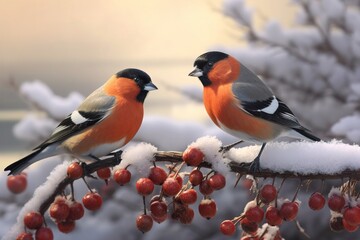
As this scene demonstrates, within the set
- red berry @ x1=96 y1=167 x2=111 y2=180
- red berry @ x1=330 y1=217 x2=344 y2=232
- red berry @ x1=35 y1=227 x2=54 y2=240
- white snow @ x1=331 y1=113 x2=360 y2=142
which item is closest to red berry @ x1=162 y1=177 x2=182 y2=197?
red berry @ x1=96 y1=167 x2=111 y2=180

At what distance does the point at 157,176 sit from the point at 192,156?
0.36 feet

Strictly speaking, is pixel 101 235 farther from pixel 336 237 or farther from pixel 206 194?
pixel 206 194

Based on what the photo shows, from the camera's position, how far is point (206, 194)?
135 cm

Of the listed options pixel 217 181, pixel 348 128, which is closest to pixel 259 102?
pixel 217 181

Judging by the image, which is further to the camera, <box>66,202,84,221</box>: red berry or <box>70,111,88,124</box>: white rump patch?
<box>70,111,88,124</box>: white rump patch

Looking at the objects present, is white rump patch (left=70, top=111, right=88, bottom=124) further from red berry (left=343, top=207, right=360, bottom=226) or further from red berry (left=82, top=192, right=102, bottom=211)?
red berry (left=343, top=207, right=360, bottom=226)

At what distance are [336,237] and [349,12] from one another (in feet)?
3.42

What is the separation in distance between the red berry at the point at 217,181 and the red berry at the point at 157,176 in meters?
0.11

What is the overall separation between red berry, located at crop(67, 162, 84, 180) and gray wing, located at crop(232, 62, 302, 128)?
448 mm

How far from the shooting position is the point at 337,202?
4.56ft

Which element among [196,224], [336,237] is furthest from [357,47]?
[196,224]

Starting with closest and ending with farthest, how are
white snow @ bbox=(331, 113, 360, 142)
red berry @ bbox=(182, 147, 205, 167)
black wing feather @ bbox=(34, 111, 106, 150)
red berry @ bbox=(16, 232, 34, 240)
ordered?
1. red berry @ bbox=(182, 147, 205, 167)
2. red berry @ bbox=(16, 232, 34, 240)
3. black wing feather @ bbox=(34, 111, 106, 150)
4. white snow @ bbox=(331, 113, 360, 142)

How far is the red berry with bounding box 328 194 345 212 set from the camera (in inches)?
54.7

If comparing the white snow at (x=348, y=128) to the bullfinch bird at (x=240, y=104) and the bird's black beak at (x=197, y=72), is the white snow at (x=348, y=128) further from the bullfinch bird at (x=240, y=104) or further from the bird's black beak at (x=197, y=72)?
the bird's black beak at (x=197, y=72)
